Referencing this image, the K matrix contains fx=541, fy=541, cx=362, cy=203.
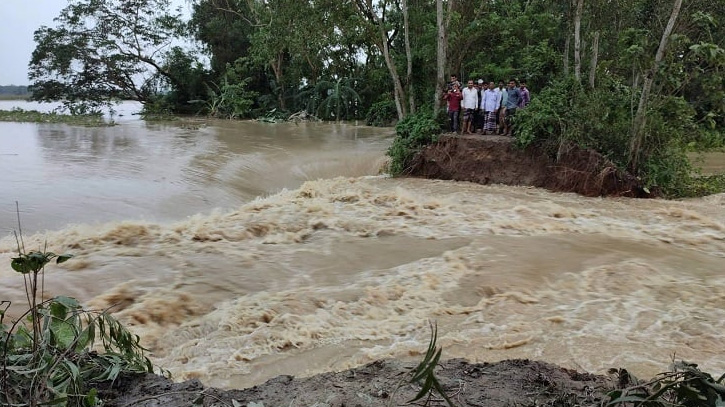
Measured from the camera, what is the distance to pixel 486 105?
11.7m

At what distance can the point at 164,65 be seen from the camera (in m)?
28.6

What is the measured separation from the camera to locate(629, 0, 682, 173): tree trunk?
30.8 ft

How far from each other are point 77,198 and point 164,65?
22310 mm

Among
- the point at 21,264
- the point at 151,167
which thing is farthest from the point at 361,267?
the point at 151,167

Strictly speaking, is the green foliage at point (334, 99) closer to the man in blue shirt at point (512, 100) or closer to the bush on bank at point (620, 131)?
the man in blue shirt at point (512, 100)

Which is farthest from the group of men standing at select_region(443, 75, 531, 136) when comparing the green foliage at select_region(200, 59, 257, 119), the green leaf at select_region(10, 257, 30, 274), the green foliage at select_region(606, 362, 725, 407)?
the green foliage at select_region(200, 59, 257, 119)

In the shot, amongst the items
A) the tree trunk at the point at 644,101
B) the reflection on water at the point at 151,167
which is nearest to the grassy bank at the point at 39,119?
the reflection on water at the point at 151,167

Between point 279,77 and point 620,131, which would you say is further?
point 279,77

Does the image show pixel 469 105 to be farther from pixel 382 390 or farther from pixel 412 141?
pixel 382 390

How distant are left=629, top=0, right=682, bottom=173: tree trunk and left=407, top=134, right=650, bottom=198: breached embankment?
0.43 meters

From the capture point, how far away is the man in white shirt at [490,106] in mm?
11484

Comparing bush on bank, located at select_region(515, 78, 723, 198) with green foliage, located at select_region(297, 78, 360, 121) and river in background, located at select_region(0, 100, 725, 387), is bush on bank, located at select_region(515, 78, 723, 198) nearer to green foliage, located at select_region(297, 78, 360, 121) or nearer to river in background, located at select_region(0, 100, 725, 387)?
river in background, located at select_region(0, 100, 725, 387)

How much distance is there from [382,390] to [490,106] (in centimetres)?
1026

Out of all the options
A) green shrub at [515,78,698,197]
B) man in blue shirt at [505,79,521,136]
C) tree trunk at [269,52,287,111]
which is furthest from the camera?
tree trunk at [269,52,287,111]
